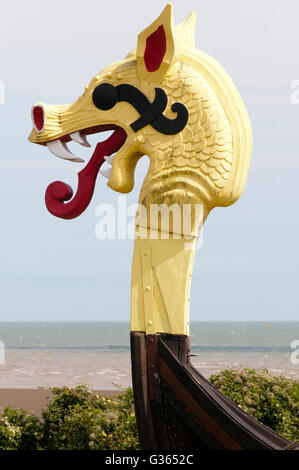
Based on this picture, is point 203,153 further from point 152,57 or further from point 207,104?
point 152,57

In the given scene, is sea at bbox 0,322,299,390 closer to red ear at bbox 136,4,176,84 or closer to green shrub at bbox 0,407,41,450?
green shrub at bbox 0,407,41,450

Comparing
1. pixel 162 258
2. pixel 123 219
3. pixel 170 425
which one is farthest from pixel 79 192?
pixel 170 425

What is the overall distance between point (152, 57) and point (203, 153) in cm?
61

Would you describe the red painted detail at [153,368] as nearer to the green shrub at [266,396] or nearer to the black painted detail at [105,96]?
the black painted detail at [105,96]

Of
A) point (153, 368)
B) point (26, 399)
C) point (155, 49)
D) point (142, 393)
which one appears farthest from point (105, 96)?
point (26, 399)

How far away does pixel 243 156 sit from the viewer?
337 cm

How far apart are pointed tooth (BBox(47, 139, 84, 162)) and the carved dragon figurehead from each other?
0.25 metres

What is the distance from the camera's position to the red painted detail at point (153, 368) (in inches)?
127

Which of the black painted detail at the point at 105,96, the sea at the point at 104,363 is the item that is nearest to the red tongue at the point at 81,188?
the black painted detail at the point at 105,96

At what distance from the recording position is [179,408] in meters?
3.19

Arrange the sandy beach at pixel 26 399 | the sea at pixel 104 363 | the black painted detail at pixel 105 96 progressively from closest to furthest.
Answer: the black painted detail at pixel 105 96 → the sandy beach at pixel 26 399 → the sea at pixel 104 363

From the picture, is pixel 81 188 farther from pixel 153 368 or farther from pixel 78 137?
pixel 153 368

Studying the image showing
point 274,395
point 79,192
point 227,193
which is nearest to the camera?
point 227,193

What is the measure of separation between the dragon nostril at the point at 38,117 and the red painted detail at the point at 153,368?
1.40 m
